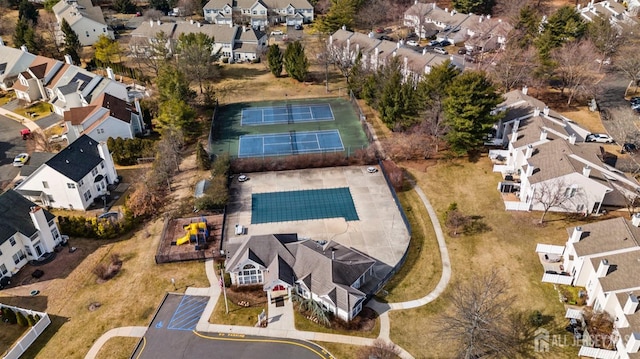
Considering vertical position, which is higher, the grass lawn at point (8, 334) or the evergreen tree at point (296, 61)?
the evergreen tree at point (296, 61)

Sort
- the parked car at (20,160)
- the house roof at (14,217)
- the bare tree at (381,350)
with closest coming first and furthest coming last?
the bare tree at (381,350), the house roof at (14,217), the parked car at (20,160)

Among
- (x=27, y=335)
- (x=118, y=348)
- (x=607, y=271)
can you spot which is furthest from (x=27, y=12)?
(x=607, y=271)

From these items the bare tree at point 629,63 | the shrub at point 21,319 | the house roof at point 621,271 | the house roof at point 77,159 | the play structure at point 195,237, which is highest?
the bare tree at point 629,63

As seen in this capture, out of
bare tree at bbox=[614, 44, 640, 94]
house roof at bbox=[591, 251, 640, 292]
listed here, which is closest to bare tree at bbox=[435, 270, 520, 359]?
house roof at bbox=[591, 251, 640, 292]

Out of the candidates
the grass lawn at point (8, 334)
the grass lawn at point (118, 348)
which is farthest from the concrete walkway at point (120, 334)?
the grass lawn at point (8, 334)

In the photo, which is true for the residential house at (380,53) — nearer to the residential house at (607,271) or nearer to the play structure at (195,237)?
the residential house at (607,271)

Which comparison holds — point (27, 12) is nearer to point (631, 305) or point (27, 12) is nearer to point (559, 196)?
point (559, 196)
